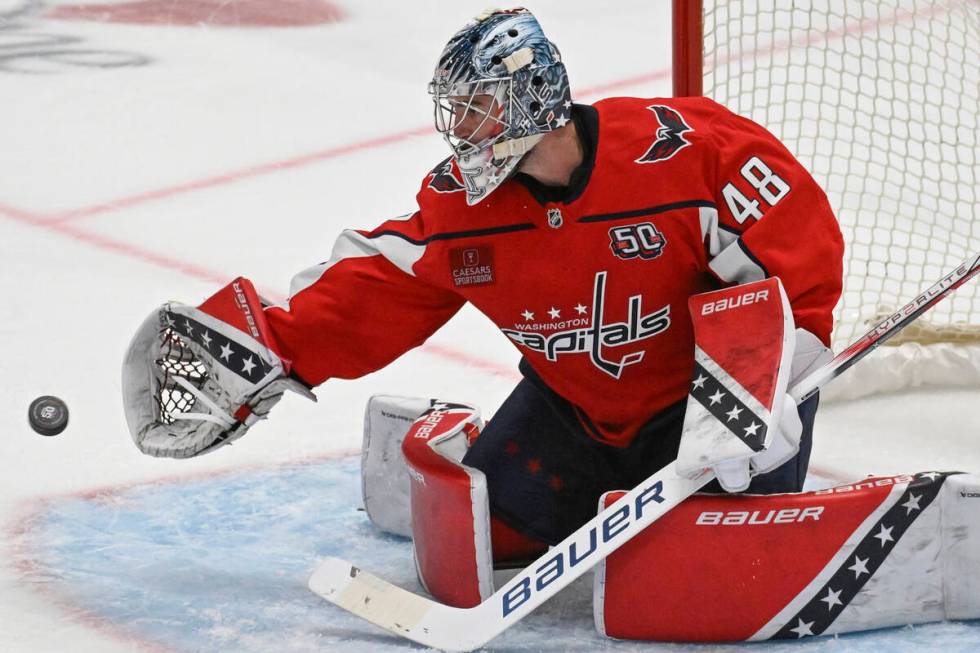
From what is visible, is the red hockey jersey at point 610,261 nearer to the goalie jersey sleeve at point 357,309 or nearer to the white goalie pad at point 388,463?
the goalie jersey sleeve at point 357,309

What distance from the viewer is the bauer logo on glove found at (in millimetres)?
2795

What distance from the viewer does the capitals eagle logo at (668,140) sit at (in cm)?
256

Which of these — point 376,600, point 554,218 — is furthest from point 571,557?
point 554,218

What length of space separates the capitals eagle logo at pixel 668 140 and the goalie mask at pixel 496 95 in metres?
0.14

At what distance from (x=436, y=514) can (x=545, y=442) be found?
252 mm

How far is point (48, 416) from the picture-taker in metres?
2.92

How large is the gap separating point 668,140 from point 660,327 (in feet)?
0.95

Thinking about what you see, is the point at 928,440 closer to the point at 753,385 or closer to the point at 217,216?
the point at 753,385

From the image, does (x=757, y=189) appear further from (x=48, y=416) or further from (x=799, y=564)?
(x=48, y=416)

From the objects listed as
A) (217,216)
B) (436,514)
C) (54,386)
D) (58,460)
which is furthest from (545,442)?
(217,216)

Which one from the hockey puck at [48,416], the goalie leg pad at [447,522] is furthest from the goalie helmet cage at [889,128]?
the hockey puck at [48,416]

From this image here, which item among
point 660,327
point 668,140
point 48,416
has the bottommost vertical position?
point 48,416

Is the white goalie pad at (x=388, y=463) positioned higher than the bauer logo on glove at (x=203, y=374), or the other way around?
the bauer logo on glove at (x=203, y=374)

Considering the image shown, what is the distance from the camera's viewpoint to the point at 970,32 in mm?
3977
